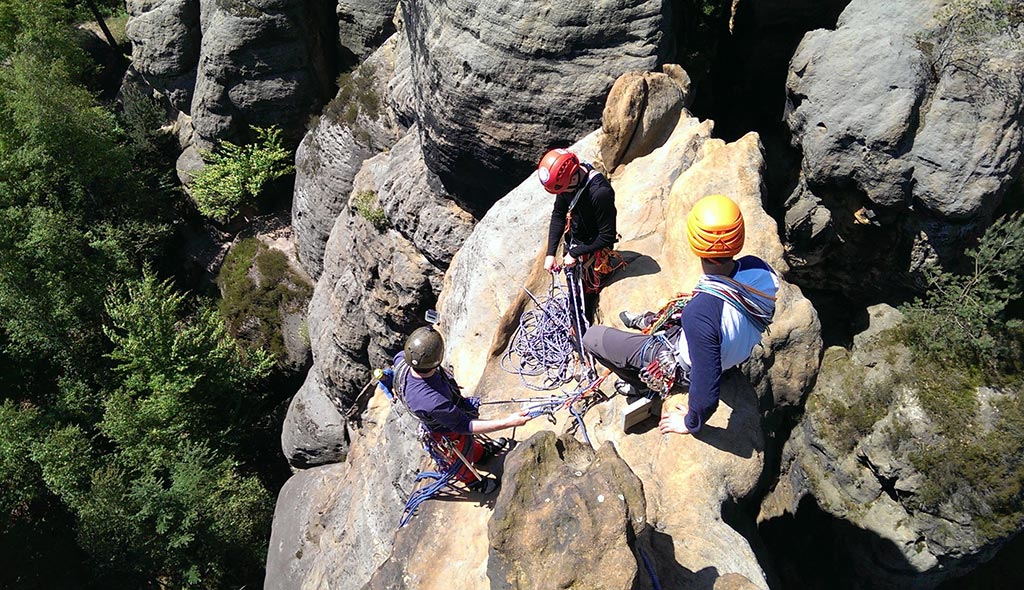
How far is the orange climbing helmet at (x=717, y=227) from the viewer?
15.6 ft

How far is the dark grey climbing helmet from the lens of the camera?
5.72 metres

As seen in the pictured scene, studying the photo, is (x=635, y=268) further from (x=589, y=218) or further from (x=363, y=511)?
(x=363, y=511)

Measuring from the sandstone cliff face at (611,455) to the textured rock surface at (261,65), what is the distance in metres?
14.6

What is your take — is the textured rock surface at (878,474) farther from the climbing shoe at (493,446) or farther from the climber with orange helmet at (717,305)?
the climber with orange helmet at (717,305)

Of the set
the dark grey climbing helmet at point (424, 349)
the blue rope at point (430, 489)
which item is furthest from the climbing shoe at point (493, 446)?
the dark grey climbing helmet at point (424, 349)

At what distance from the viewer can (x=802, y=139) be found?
10.4 metres

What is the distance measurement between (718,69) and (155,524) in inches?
765

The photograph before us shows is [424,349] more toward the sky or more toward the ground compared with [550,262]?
more toward the sky

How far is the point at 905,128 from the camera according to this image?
9.25 m

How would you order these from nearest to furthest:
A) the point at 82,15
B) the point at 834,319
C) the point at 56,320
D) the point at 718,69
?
the point at 834,319 < the point at 718,69 < the point at 56,320 < the point at 82,15

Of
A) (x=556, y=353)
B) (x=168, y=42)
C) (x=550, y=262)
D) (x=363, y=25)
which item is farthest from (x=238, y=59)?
(x=556, y=353)

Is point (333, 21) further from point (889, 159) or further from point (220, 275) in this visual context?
point (889, 159)

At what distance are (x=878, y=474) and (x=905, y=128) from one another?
571 centimetres

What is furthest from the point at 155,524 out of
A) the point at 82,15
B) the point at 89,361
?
the point at 82,15
